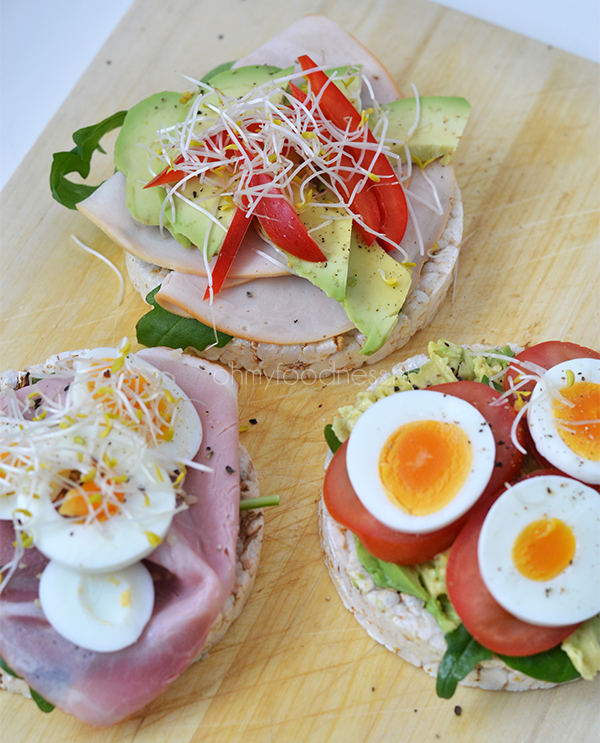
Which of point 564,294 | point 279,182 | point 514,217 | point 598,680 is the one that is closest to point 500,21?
point 514,217

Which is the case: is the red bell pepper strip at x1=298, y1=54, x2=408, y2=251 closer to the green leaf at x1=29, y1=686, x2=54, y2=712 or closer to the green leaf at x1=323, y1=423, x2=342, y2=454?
the green leaf at x1=323, y1=423, x2=342, y2=454

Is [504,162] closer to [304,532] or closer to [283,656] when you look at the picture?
[304,532]

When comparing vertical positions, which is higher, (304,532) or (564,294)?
(564,294)

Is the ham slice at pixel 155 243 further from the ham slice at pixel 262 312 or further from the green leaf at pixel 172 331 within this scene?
the green leaf at pixel 172 331

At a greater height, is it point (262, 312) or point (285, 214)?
point (285, 214)

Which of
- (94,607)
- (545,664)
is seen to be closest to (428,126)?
(545,664)

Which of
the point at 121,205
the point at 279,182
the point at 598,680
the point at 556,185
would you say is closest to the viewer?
the point at 598,680

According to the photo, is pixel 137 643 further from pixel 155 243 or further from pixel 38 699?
pixel 155 243
